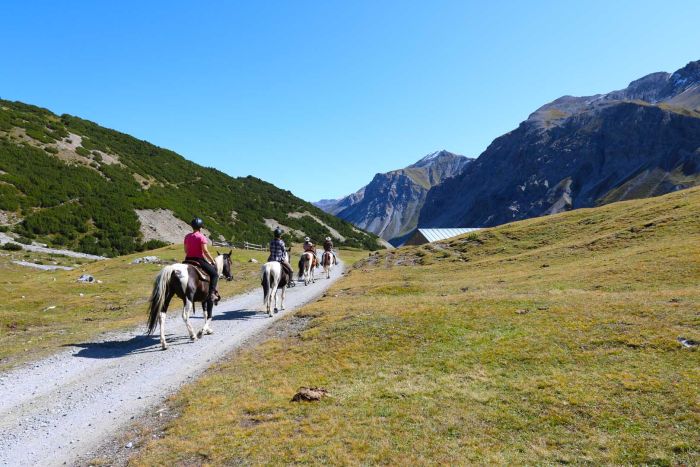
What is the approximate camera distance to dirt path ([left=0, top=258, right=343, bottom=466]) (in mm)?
8867

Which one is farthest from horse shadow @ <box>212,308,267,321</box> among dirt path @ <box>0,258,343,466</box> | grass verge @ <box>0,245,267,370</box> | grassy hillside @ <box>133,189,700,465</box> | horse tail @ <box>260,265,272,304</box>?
grass verge @ <box>0,245,267,370</box>

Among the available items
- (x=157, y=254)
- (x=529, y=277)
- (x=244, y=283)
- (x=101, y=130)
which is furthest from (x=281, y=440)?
(x=101, y=130)

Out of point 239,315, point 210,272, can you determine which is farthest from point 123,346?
point 239,315

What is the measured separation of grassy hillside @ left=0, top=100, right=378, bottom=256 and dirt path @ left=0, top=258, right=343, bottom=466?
46.2 metres

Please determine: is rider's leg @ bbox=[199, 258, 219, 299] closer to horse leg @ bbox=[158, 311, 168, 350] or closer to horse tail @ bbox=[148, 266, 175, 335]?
horse tail @ bbox=[148, 266, 175, 335]

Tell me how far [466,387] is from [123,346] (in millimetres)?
13460

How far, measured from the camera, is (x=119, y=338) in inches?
702

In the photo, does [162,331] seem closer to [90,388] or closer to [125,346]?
[125,346]

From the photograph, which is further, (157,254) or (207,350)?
(157,254)

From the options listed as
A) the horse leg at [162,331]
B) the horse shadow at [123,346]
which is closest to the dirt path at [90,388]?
the horse shadow at [123,346]

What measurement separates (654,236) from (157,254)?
5089 cm

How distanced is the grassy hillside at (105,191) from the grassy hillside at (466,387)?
166ft

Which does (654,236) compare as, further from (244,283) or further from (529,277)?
(244,283)

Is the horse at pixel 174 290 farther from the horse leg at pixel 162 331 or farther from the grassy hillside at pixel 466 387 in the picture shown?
the grassy hillside at pixel 466 387
